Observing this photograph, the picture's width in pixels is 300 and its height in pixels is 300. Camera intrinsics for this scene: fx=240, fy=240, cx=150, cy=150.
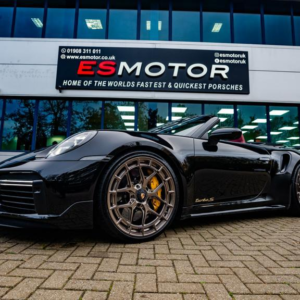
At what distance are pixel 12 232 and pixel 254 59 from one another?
32.1ft

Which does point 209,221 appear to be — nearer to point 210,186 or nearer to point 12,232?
point 210,186

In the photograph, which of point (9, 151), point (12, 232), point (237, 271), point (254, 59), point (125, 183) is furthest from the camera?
point (254, 59)

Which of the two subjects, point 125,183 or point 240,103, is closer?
point 125,183

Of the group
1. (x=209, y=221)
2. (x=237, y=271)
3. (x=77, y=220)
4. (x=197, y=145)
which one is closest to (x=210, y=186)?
(x=197, y=145)

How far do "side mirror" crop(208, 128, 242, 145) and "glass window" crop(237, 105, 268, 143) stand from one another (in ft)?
23.7

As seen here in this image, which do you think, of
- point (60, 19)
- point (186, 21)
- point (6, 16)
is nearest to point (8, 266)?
point (186, 21)

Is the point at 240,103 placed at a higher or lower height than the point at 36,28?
lower

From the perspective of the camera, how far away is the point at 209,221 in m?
2.94

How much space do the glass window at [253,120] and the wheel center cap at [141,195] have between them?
8046mm

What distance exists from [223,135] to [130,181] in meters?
1.08

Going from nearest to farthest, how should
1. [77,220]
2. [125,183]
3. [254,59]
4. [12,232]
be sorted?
[77,220] < [125,183] < [12,232] < [254,59]

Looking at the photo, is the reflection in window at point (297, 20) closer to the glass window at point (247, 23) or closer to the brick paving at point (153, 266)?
the glass window at point (247, 23)

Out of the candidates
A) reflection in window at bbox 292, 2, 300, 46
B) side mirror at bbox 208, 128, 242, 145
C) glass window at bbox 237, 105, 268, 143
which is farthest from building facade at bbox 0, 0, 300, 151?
side mirror at bbox 208, 128, 242, 145

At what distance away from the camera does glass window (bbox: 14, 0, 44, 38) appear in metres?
9.73
